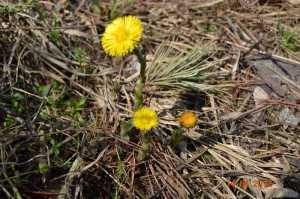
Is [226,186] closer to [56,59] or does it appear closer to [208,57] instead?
[208,57]

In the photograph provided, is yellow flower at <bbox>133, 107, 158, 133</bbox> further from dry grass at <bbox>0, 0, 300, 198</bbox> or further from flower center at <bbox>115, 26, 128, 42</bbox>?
flower center at <bbox>115, 26, 128, 42</bbox>

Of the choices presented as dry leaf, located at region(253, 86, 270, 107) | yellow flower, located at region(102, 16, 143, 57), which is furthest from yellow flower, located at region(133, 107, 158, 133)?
dry leaf, located at region(253, 86, 270, 107)

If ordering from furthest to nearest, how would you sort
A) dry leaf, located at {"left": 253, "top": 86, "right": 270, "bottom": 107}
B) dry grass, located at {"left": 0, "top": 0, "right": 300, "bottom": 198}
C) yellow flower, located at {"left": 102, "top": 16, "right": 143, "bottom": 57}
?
dry leaf, located at {"left": 253, "top": 86, "right": 270, "bottom": 107}, dry grass, located at {"left": 0, "top": 0, "right": 300, "bottom": 198}, yellow flower, located at {"left": 102, "top": 16, "right": 143, "bottom": 57}

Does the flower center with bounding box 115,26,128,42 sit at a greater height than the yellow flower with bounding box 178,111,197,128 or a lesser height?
greater

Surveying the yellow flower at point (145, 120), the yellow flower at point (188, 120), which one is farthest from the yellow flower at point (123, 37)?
the yellow flower at point (188, 120)

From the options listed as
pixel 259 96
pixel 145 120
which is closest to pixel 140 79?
pixel 145 120

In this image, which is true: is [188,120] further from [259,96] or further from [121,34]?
[259,96]

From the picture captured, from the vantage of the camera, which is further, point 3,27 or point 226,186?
point 3,27

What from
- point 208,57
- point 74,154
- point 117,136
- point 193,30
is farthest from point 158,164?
point 193,30
